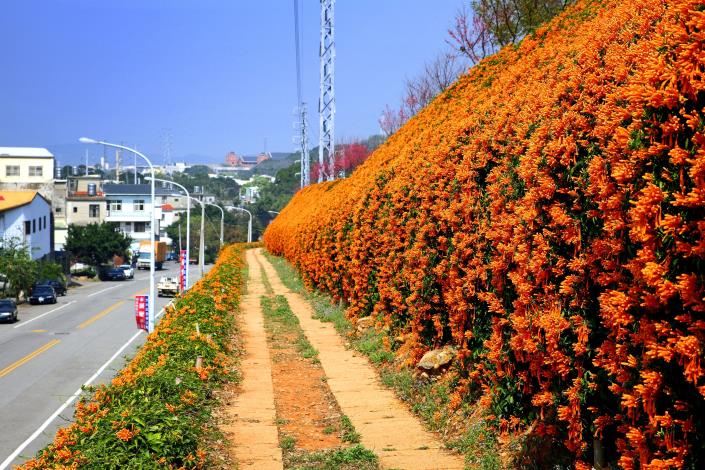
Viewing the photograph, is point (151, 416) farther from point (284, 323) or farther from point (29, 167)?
point (29, 167)

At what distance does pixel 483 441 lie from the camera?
7.48 metres

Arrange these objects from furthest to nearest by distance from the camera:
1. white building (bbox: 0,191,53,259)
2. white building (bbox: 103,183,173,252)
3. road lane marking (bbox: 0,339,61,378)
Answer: white building (bbox: 103,183,173,252) < white building (bbox: 0,191,53,259) < road lane marking (bbox: 0,339,61,378)

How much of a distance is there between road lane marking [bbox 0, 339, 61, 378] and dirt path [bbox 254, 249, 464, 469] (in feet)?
51.9

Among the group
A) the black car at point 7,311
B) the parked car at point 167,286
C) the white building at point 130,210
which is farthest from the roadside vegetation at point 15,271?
the white building at point 130,210

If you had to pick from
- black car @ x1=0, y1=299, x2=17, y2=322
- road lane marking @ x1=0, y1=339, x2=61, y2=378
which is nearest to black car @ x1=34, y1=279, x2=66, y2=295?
black car @ x1=0, y1=299, x2=17, y2=322

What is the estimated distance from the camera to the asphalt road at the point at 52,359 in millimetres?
18781

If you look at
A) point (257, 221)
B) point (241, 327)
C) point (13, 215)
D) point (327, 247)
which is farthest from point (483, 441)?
point (257, 221)

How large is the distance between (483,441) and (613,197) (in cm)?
325

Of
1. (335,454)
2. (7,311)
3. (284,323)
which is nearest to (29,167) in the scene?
(7,311)

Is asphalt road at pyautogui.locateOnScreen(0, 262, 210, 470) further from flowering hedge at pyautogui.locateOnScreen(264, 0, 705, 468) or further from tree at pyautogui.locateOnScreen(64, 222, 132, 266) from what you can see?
tree at pyautogui.locateOnScreen(64, 222, 132, 266)

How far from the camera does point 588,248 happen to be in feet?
18.9

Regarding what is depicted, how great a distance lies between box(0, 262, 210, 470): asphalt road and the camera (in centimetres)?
1878

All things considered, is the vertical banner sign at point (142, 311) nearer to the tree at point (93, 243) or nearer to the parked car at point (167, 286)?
the parked car at point (167, 286)

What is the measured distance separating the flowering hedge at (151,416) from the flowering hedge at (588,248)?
9.30 feet
